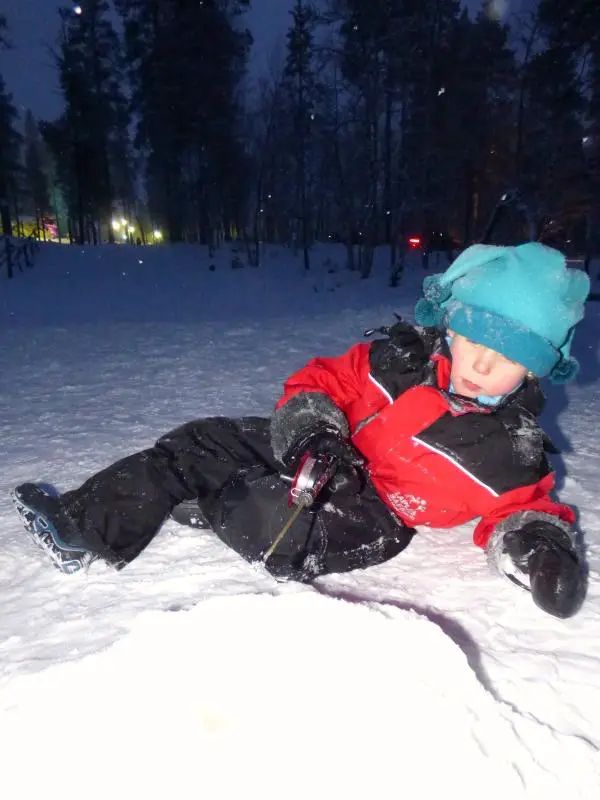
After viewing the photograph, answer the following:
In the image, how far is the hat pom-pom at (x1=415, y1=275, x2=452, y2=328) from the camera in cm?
195

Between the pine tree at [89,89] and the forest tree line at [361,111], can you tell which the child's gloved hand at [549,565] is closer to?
the forest tree line at [361,111]

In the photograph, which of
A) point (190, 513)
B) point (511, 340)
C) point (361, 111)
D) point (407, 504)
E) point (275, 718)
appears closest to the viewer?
point (275, 718)

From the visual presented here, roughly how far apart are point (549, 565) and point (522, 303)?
78cm

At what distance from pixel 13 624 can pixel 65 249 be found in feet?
65.1

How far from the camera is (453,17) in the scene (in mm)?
21484

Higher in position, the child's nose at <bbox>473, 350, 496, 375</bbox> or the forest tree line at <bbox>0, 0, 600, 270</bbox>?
the forest tree line at <bbox>0, 0, 600, 270</bbox>

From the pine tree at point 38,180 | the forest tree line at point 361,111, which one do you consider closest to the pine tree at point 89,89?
the forest tree line at point 361,111

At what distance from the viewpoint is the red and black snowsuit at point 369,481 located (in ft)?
6.44

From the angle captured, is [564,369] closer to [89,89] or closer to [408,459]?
[408,459]

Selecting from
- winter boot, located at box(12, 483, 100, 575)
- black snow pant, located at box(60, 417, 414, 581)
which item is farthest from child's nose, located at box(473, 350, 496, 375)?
winter boot, located at box(12, 483, 100, 575)

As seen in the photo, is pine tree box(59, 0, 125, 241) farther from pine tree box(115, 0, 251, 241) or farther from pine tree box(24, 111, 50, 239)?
pine tree box(24, 111, 50, 239)

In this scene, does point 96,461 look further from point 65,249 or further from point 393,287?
point 65,249

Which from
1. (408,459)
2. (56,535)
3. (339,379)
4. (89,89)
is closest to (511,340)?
(408,459)

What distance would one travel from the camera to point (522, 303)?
1752 mm
